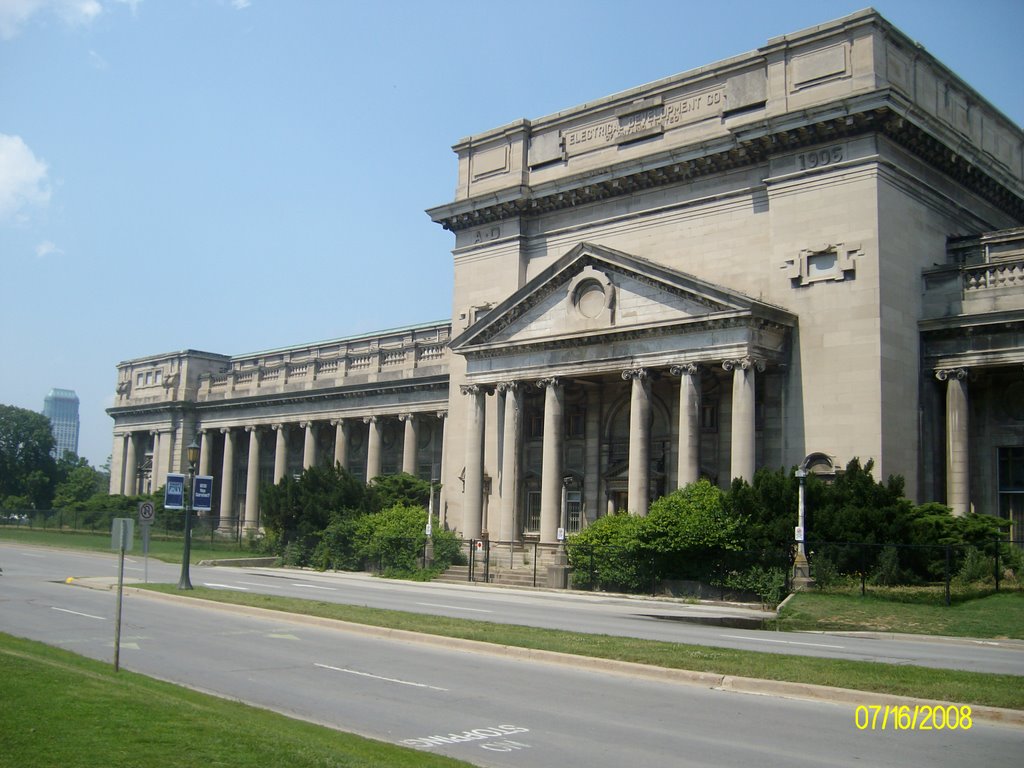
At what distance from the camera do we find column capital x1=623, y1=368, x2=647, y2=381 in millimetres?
40562

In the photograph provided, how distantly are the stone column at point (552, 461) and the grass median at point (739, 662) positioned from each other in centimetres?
1931

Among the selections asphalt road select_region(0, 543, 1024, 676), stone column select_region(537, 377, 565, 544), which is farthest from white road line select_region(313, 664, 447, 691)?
stone column select_region(537, 377, 565, 544)

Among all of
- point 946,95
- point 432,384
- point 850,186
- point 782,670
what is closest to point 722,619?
point 782,670

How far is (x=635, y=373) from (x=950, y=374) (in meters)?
11.6

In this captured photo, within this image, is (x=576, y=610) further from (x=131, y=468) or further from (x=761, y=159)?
(x=131, y=468)

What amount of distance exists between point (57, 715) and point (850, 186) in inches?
1373

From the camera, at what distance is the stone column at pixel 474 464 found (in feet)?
155

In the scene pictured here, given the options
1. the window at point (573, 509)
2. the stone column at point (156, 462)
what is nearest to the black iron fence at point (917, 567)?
the window at point (573, 509)

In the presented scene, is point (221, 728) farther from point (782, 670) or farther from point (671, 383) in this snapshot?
point (671, 383)

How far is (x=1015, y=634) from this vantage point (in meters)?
23.8

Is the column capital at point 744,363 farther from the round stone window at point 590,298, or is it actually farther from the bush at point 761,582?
the bush at point 761,582

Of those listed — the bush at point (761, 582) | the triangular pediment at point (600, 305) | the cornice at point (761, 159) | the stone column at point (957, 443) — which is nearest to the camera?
the bush at point (761, 582)

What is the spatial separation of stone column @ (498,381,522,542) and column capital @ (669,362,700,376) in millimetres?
8467

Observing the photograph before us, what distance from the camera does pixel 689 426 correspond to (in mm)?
38594
